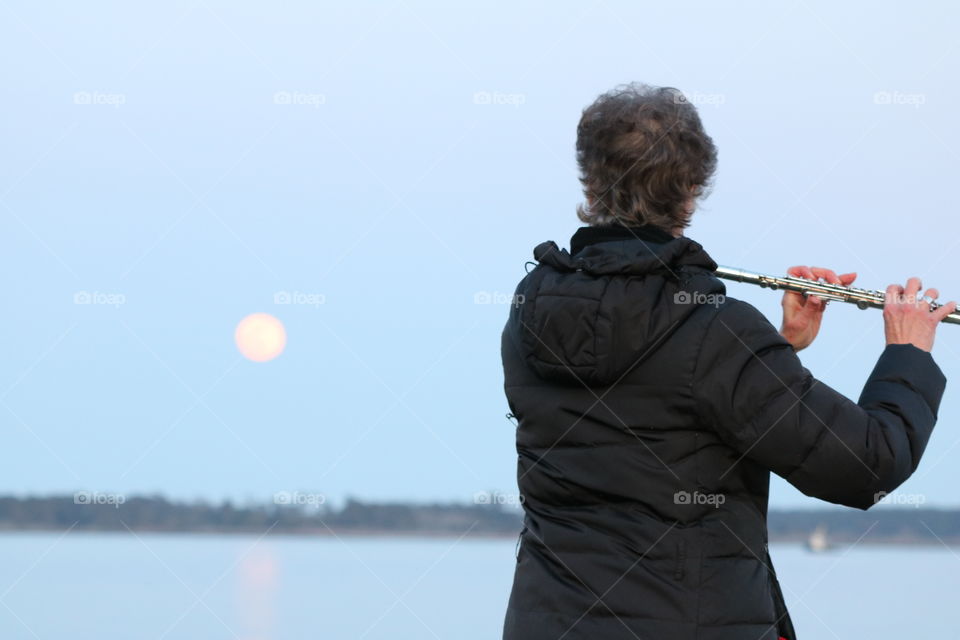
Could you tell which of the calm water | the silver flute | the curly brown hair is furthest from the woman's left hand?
the calm water

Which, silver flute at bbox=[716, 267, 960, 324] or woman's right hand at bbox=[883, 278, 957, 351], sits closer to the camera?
woman's right hand at bbox=[883, 278, 957, 351]

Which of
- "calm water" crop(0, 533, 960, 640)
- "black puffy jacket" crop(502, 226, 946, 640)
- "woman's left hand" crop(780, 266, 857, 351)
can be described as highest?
"woman's left hand" crop(780, 266, 857, 351)

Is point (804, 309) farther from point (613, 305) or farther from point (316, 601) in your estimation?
point (316, 601)

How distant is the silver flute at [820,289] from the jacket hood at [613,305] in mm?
507

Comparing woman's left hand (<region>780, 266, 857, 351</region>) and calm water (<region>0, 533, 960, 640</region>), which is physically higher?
woman's left hand (<region>780, 266, 857, 351</region>)

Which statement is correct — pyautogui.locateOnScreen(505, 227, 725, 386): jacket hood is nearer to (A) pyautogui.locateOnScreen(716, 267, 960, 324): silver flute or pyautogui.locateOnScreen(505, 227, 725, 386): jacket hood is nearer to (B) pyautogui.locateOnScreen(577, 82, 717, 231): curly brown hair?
(B) pyautogui.locateOnScreen(577, 82, 717, 231): curly brown hair

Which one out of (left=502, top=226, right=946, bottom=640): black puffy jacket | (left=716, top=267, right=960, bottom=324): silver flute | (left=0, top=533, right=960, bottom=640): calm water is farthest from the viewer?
(left=0, top=533, right=960, bottom=640): calm water

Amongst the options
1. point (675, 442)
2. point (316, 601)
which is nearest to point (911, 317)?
point (675, 442)

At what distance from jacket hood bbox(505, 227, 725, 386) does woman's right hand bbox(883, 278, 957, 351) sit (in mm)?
348

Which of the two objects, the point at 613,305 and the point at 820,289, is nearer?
the point at 613,305

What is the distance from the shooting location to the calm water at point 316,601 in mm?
16688

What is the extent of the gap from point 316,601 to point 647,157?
20.9 meters

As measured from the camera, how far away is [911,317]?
2217 mm

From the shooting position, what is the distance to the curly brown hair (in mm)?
2203
